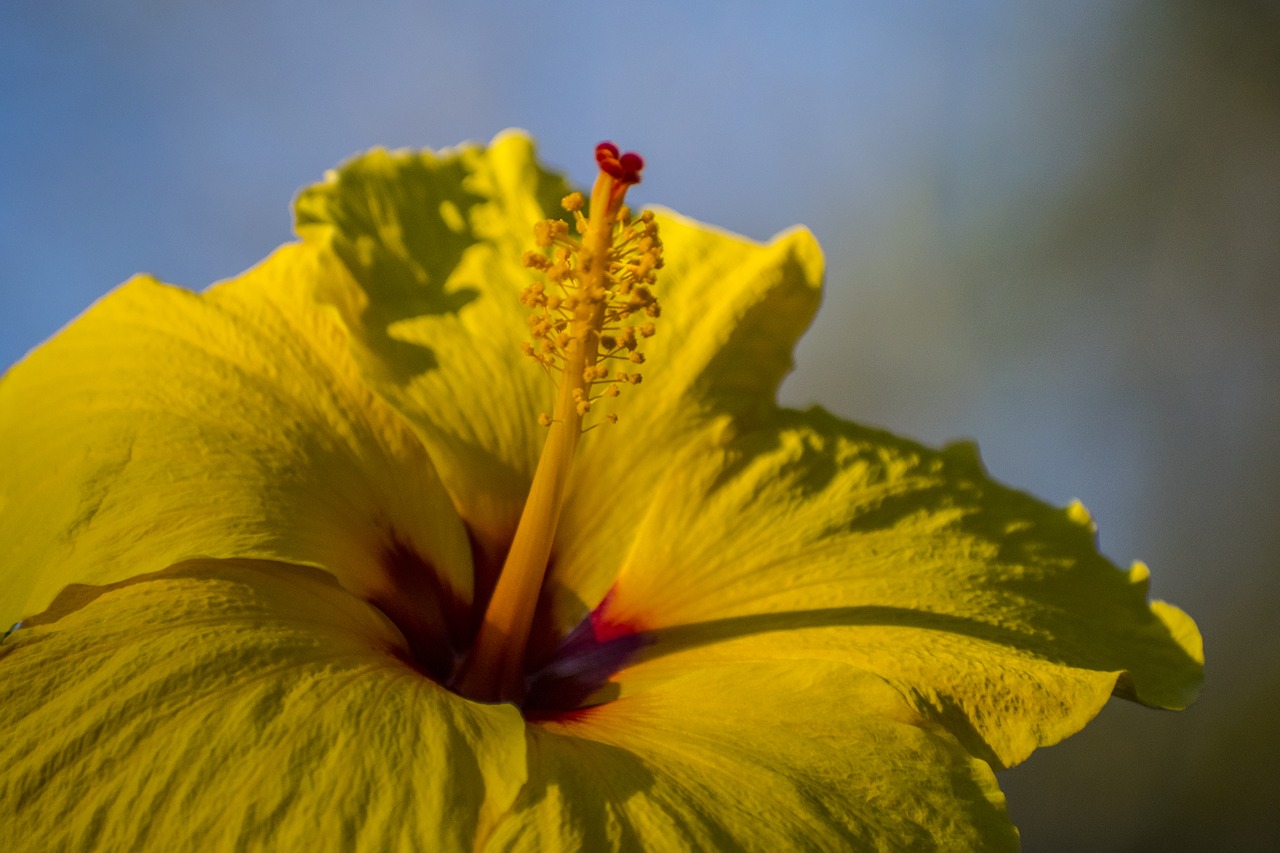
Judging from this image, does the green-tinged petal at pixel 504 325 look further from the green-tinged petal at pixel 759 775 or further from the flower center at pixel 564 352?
the green-tinged petal at pixel 759 775

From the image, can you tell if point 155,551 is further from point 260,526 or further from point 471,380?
point 471,380

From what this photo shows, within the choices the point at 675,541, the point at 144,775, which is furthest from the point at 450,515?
the point at 144,775

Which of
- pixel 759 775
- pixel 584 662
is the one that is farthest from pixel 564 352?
pixel 759 775

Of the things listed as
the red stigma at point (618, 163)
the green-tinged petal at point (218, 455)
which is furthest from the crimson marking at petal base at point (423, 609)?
the red stigma at point (618, 163)

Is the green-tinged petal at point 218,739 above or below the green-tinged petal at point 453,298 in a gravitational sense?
below

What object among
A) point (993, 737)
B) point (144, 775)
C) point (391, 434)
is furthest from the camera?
point (391, 434)

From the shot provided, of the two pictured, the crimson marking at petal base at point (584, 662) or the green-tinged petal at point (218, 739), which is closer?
the green-tinged petal at point (218, 739)
